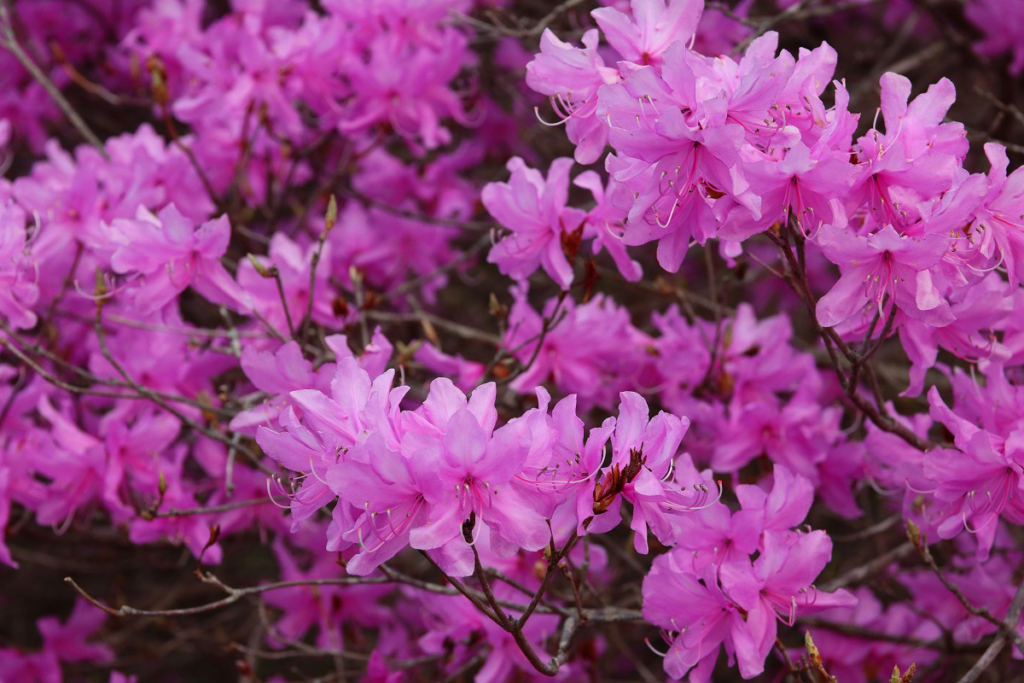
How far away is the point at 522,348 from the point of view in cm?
255

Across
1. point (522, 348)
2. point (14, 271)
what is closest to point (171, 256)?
point (14, 271)

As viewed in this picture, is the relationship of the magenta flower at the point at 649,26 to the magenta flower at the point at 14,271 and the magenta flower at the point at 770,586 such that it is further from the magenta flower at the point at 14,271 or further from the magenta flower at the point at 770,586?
the magenta flower at the point at 14,271

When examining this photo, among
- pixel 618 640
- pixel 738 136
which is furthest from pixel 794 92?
pixel 618 640

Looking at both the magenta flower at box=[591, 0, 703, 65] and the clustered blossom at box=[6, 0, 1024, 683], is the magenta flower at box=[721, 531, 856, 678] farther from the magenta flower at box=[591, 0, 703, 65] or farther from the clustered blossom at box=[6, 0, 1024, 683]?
the magenta flower at box=[591, 0, 703, 65]

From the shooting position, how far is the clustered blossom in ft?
5.36

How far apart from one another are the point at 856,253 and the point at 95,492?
1.98 meters

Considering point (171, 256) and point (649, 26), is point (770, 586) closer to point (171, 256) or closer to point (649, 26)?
point (649, 26)

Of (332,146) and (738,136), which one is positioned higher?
(738,136)

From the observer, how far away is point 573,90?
191 cm

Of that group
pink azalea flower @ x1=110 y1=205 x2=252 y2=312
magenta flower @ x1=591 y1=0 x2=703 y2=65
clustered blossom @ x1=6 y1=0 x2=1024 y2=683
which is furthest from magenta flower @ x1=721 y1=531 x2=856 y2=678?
pink azalea flower @ x1=110 y1=205 x2=252 y2=312

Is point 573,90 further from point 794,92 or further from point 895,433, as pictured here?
point 895,433

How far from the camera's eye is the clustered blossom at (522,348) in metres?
1.63

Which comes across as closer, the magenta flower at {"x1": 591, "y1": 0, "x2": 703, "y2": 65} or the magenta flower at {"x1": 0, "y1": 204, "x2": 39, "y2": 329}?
the magenta flower at {"x1": 591, "y1": 0, "x2": 703, "y2": 65}

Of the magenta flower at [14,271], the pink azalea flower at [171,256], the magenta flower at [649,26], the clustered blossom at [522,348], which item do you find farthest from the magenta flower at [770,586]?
the magenta flower at [14,271]
